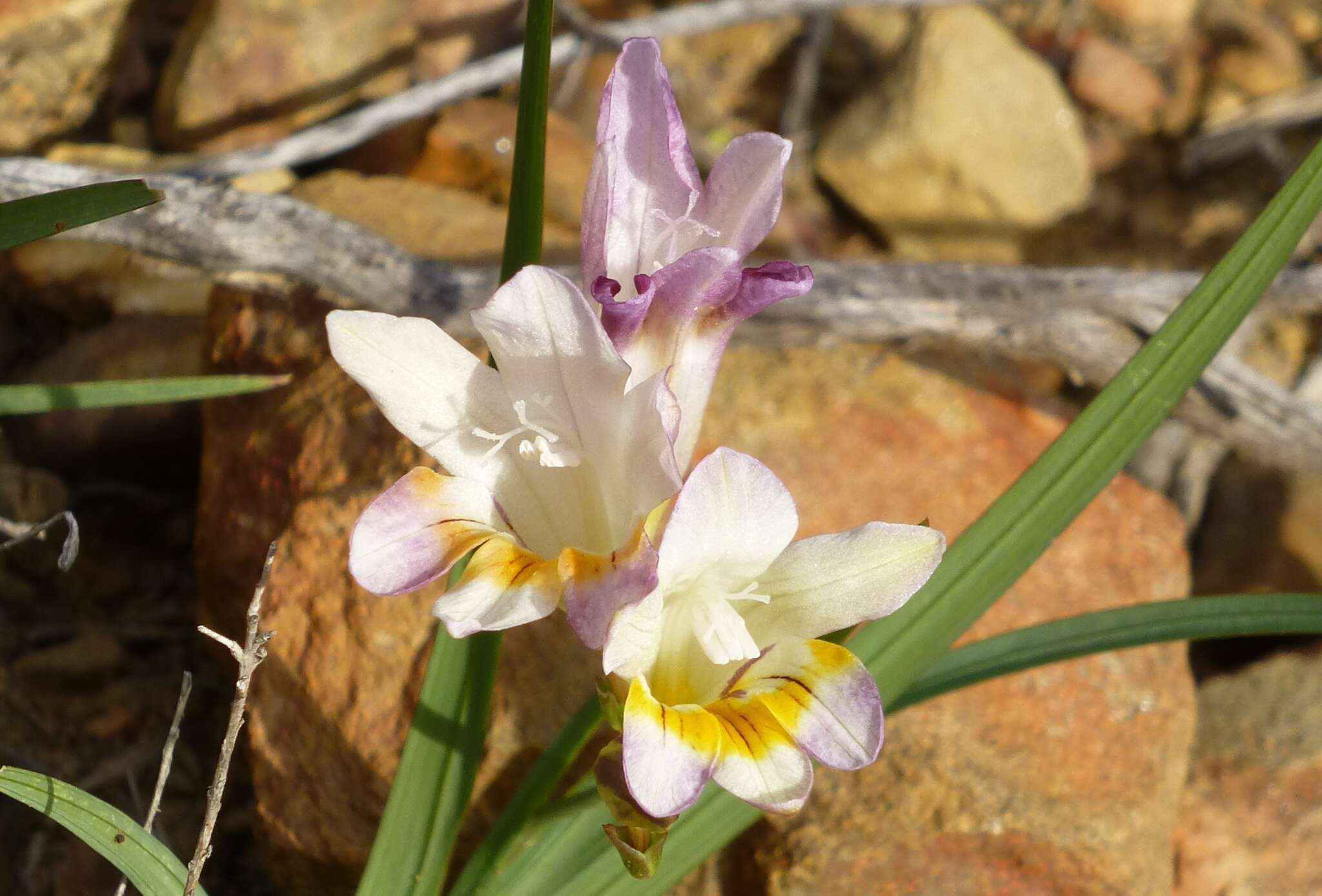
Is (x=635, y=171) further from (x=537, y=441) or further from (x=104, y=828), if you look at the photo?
(x=104, y=828)

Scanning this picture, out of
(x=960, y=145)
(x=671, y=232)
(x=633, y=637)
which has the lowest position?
(x=960, y=145)

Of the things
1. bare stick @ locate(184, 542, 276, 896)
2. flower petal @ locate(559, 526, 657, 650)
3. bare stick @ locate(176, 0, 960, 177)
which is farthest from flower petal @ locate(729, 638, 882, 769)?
bare stick @ locate(176, 0, 960, 177)

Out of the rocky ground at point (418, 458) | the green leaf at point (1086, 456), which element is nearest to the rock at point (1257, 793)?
the rocky ground at point (418, 458)

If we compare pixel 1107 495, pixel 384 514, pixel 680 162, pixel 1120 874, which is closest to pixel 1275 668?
pixel 1107 495

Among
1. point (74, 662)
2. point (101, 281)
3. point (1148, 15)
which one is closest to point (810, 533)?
point (74, 662)

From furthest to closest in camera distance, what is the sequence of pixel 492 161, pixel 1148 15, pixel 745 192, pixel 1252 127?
pixel 1148 15 < pixel 1252 127 < pixel 492 161 < pixel 745 192

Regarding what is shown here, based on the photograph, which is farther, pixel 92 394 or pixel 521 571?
pixel 92 394

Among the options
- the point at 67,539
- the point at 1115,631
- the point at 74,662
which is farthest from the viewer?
the point at 74,662

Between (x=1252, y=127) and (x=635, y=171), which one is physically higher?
(x=635, y=171)
